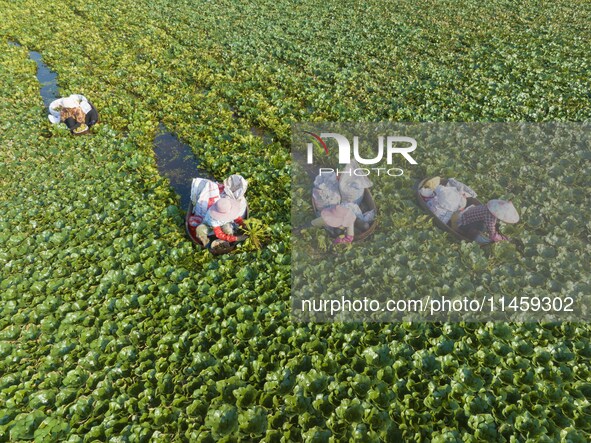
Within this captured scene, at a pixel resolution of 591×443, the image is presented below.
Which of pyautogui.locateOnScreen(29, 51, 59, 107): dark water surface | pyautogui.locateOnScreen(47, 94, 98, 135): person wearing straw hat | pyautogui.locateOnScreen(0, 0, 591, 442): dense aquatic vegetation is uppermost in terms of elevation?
pyautogui.locateOnScreen(29, 51, 59, 107): dark water surface

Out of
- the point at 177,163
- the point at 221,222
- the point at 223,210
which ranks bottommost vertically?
the point at 221,222

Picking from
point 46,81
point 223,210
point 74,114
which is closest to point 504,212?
point 223,210

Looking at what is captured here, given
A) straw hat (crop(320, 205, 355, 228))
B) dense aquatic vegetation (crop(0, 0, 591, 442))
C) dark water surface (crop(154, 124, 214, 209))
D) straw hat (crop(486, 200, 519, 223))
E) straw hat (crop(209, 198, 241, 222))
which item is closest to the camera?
dense aquatic vegetation (crop(0, 0, 591, 442))

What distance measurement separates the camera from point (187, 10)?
20.0m

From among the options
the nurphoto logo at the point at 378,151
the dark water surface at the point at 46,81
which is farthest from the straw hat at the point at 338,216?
the dark water surface at the point at 46,81

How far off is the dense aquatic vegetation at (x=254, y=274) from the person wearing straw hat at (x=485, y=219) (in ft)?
1.02

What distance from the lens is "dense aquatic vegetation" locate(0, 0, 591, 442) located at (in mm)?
4484

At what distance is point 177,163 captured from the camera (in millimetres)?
9508

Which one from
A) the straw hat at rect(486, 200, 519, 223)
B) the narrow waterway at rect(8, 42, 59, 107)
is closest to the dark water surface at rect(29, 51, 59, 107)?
the narrow waterway at rect(8, 42, 59, 107)

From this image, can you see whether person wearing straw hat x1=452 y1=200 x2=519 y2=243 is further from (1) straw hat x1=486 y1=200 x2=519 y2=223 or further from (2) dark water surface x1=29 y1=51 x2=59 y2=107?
(2) dark water surface x1=29 y1=51 x2=59 y2=107

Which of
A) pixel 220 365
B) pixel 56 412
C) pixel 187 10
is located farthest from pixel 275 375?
pixel 187 10

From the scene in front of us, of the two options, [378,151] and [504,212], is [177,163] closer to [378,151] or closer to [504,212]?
[378,151]

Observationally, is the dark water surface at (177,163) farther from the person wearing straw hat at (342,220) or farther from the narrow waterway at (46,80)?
the narrow waterway at (46,80)

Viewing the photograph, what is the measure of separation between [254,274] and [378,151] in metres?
4.32
